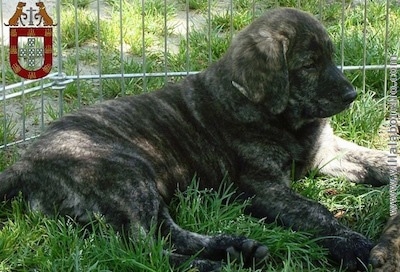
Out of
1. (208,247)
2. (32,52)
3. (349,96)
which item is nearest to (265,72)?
(349,96)

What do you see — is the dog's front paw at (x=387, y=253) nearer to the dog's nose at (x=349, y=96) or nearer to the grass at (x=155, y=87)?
the grass at (x=155, y=87)

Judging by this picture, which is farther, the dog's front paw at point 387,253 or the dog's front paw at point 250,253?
the dog's front paw at point 250,253

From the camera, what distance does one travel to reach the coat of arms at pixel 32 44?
660 cm

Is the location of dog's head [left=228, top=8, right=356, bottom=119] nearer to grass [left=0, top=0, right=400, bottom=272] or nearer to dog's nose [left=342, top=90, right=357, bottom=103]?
dog's nose [left=342, top=90, right=357, bottom=103]

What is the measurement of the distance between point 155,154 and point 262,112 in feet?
2.32

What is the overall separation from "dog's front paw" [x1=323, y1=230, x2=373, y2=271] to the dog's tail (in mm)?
1695

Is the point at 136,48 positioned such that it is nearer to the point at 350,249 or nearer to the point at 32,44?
the point at 32,44

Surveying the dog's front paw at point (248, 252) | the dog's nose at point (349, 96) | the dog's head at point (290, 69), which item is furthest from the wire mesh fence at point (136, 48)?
the dog's front paw at point (248, 252)

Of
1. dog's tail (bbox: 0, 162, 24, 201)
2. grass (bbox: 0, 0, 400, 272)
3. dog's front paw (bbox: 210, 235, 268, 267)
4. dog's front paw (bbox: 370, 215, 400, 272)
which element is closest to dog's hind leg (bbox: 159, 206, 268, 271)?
dog's front paw (bbox: 210, 235, 268, 267)

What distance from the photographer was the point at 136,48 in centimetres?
738

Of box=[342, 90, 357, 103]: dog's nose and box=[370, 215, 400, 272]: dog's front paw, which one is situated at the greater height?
box=[342, 90, 357, 103]: dog's nose

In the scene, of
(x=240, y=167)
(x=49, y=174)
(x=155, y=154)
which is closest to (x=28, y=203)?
(x=49, y=174)

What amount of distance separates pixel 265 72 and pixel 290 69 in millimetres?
200

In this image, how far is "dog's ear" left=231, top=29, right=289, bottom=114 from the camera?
5.32m
